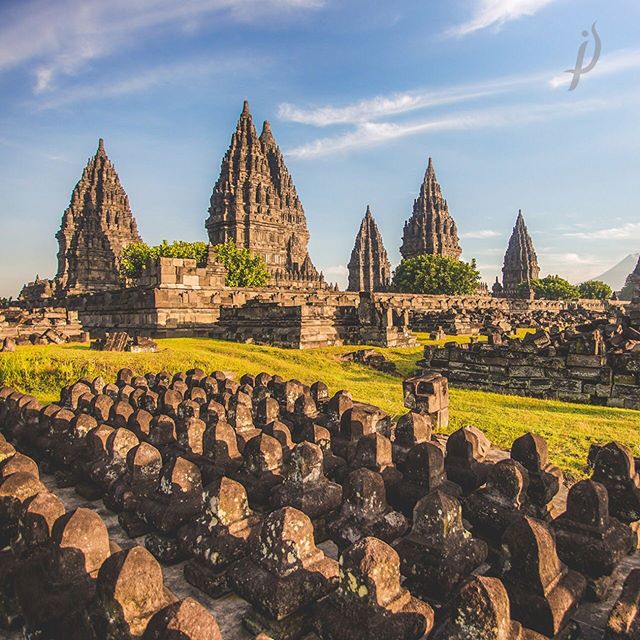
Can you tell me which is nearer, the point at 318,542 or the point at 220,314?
the point at 318,542

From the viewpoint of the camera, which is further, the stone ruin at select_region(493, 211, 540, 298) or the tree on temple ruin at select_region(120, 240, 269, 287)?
the stone ruin at select_region(493, 211, 540, 298)

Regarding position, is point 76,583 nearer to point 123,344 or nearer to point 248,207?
point 123,344

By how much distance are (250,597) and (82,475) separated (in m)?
2.92

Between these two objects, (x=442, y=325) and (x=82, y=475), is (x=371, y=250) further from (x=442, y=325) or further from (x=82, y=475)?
(x=82, y=475)

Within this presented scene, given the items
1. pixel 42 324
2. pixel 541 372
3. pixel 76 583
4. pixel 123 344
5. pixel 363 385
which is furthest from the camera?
pixel 42 324

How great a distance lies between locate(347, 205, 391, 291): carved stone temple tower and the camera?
96.7 m

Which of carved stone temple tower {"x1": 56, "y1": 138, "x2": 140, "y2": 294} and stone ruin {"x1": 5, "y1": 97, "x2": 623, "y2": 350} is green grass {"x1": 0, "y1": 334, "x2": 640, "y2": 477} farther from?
carved stone temple tower {"x1": 56, "y1": 138, "x2": 140, "y2": 294}

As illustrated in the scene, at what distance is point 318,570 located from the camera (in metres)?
2.75

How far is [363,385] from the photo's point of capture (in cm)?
1098

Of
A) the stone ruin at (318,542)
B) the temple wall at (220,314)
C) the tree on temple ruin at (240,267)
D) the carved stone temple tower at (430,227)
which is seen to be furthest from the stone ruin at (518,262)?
the stone ruin at (318,542)

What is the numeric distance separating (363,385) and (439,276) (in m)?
56.4

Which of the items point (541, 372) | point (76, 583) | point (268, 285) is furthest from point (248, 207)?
point (76, 583)

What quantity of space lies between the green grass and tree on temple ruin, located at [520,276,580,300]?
84.3 meters

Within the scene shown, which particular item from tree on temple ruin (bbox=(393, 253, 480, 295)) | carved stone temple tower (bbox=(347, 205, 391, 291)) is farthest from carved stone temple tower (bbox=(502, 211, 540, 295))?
tree on temple ruin (bbox=(393, 253, 480, 295))
